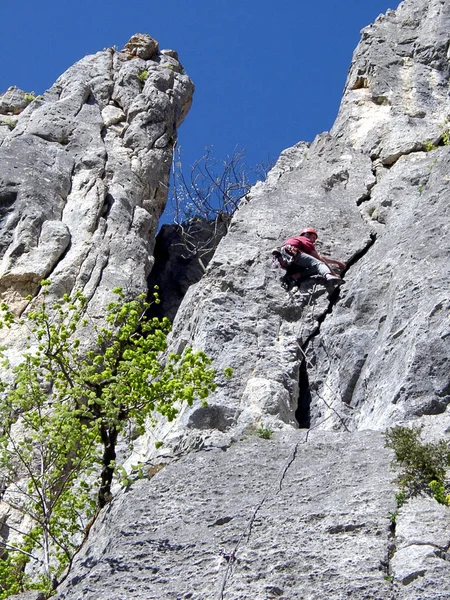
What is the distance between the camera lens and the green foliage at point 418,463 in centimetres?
933

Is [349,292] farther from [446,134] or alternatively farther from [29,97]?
[29,97]

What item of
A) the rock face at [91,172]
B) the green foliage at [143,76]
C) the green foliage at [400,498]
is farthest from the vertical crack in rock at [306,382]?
the green foliage at [143,76]

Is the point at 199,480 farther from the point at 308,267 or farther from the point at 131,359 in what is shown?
the point at 308,267

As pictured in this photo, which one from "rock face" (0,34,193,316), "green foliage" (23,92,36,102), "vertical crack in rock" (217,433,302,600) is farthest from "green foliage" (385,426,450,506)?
"green foliage" (23,92,36,102)

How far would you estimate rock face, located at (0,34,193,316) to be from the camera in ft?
73.3

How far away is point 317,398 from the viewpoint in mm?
14492

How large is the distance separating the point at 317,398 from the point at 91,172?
13.6 metres

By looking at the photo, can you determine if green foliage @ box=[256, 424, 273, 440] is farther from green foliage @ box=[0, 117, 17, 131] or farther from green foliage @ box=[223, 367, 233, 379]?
green foliage @ box=[0, 117, 17, 131]

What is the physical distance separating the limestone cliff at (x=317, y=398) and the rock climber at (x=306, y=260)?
303 millimetres

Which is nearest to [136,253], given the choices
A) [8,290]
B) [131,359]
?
[8,290]

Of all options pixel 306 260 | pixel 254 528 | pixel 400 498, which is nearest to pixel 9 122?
pixel 306 260

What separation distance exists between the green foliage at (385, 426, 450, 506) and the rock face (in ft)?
39.8

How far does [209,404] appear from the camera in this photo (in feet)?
44.8

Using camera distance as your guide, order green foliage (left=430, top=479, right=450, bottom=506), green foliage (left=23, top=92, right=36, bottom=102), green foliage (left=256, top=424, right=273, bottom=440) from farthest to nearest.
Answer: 1. green foliage (left=23, top=92, right=36, bottom=102)
2. green foliage (left=256, top=424, right=273, bottom=440)
3. green foliage (left=430, top=479, right=450, bottom=506)
